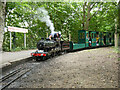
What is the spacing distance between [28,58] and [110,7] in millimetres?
13044

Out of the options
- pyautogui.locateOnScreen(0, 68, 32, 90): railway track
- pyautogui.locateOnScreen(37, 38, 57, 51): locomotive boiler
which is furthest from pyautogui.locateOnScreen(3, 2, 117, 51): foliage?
pyautogui.locateOnScreen(0, 68, 32, 90): railway track

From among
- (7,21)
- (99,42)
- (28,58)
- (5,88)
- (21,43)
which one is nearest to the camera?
(5,88)

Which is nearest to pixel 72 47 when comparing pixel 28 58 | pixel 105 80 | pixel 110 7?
pixel 28 58

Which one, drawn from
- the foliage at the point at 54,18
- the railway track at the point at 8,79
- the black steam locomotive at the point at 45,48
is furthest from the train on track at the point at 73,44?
the railway track at the point at 8,79

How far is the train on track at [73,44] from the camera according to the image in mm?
8675

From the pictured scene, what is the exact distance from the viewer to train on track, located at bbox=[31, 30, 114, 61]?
8675mm

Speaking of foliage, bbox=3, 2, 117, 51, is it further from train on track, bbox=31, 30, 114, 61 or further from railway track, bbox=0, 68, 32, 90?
railway track, bbox=0, 68, 32, 90

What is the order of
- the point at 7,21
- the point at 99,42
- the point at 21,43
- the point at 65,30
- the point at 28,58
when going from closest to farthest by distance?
the point at 28,58
the point at 7,21
the point at 21,43
the point at 99,42
the point at 65,30

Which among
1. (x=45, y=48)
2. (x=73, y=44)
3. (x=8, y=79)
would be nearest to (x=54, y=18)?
(x=73, y=44)

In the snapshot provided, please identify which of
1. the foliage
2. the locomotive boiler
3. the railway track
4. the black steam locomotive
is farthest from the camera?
the foliage

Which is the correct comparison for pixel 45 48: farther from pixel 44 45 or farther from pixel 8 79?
pixel 8 79

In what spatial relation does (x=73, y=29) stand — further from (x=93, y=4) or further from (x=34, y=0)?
(x=34, y=0)

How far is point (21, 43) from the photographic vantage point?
645 inches

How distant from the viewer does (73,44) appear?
13664 mm
